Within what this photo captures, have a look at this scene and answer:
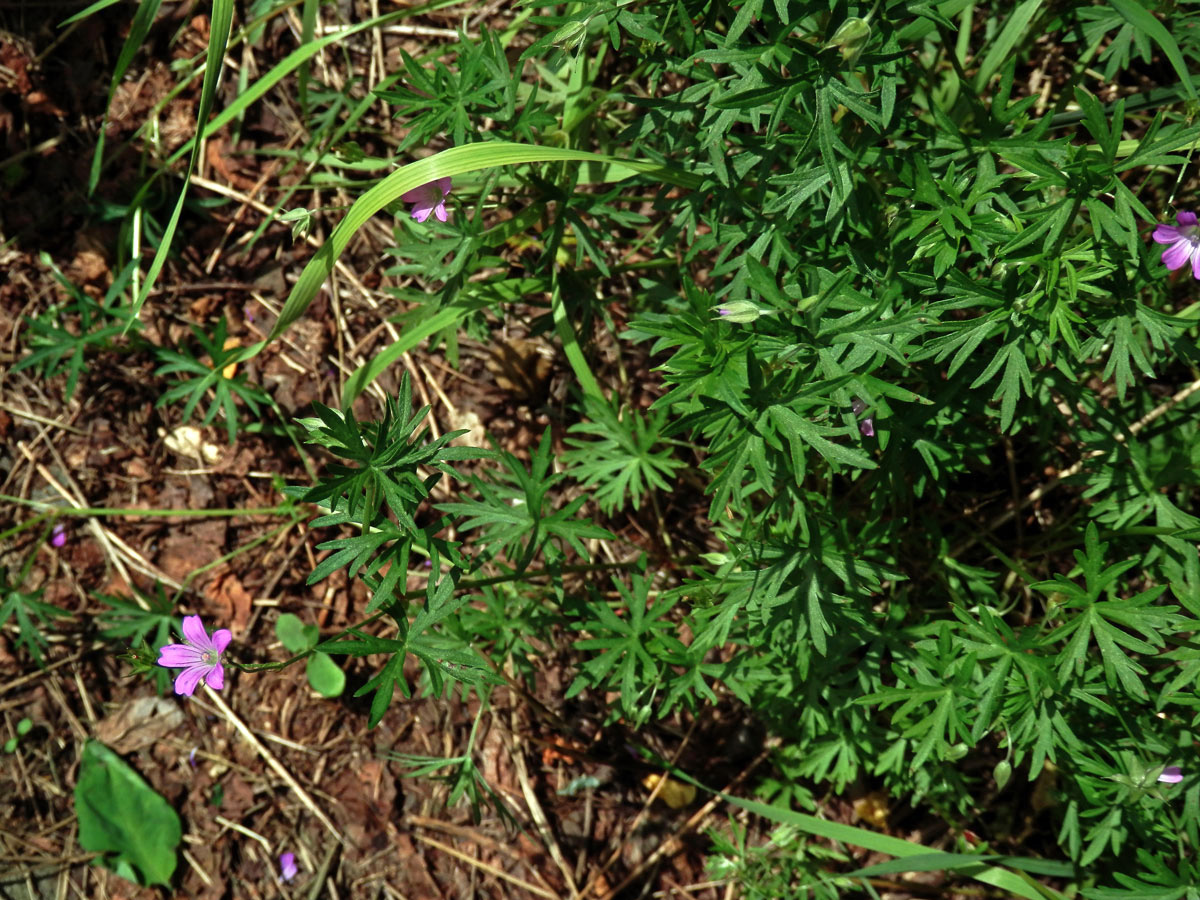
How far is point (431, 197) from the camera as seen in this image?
2.07 m

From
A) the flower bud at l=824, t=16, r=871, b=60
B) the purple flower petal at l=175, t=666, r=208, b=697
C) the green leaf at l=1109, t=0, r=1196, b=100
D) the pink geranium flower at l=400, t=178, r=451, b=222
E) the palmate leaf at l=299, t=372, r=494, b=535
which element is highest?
the flower bud at l=824, t=16, r=871, b=60

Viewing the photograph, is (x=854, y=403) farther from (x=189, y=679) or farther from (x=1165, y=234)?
(x=189, y=679)

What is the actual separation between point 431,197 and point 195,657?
1.13 m

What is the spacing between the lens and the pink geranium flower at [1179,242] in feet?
6.04

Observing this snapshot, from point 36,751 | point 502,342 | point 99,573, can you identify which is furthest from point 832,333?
point 36,751

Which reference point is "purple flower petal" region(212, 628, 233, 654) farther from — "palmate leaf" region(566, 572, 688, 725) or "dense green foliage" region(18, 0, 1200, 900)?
"palmate leaf" region(566, 572, 688, 725)

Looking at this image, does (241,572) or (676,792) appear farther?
(241,572)

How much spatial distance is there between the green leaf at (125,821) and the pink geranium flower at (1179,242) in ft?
11.0

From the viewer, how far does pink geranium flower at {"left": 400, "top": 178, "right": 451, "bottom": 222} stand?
2029 mm

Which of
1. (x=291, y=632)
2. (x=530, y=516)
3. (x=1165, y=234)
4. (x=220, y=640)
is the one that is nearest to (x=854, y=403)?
(x=1165, y=234)

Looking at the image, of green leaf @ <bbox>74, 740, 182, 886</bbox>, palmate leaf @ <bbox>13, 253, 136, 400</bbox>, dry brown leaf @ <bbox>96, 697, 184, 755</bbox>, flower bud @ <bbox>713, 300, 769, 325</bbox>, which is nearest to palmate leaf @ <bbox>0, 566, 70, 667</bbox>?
dry brown leaf @ <bbox>96, 697, 184, 755</bbox>

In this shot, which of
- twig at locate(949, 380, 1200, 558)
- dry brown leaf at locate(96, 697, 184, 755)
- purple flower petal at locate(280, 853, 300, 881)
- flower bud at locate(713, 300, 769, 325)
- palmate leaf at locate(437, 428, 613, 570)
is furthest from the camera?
dry brown leaf at locate(96, 697, 184, 755)

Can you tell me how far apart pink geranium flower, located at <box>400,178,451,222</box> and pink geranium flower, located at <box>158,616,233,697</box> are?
100 cm

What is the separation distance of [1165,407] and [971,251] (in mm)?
1061
